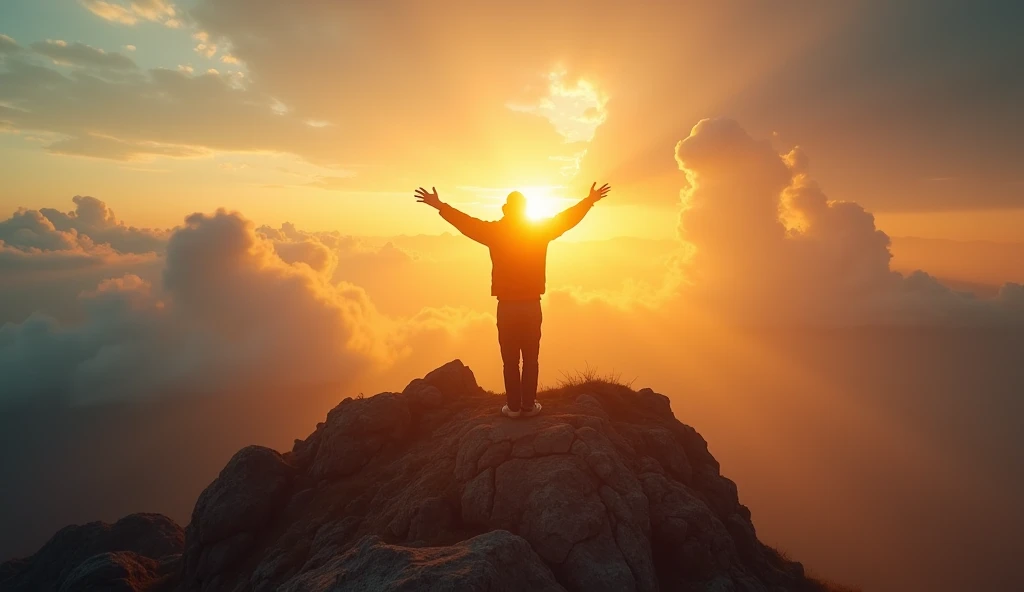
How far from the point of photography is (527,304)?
11.5 metres

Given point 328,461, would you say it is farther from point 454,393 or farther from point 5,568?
point 5,568

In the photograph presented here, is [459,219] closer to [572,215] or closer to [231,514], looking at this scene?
[572,215]

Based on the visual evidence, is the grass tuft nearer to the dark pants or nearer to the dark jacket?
the dark pants

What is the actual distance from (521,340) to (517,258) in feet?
7.05

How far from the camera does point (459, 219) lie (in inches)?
459

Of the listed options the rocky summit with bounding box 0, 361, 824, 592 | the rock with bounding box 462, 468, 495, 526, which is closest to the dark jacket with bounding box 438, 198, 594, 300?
the rocky summit with bounding box 0, 361, 824, 592

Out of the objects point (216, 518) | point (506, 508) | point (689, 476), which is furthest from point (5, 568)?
point (689, 476)

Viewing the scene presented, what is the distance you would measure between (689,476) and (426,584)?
35.5ft

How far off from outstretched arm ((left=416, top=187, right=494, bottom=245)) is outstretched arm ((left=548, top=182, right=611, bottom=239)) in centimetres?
164

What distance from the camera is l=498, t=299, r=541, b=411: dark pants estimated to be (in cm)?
1148

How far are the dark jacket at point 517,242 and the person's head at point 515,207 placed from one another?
16 cm

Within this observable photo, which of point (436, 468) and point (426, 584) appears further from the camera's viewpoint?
point (436, 468)

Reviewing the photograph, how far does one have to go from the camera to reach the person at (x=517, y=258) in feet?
37.2

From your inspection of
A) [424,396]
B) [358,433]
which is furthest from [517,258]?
[358,433]
